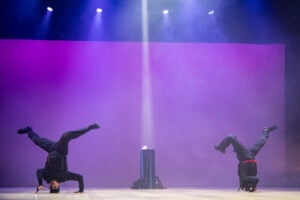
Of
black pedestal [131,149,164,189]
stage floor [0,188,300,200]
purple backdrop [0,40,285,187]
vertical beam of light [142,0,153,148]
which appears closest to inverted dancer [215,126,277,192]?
stage floor [0,188,300,200]

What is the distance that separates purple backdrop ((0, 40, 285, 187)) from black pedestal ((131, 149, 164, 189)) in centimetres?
144

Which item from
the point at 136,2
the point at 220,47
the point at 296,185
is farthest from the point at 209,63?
the point at 296,185

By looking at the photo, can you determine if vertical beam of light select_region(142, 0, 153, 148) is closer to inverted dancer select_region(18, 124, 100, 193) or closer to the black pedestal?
the black pedestal

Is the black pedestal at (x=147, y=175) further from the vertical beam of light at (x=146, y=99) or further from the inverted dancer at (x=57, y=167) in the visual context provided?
the inverted dancer at (x=57, y=167)

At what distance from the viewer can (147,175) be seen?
10.1 m

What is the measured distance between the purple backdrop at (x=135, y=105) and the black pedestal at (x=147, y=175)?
1.44 meters

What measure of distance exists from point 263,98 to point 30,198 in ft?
21.6

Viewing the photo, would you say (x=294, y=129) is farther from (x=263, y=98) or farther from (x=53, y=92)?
(x=53, y=92)

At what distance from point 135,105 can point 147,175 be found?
6.92 ft

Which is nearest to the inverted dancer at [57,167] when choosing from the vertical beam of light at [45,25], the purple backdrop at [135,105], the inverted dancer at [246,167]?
the inverted dancer at [246,167]

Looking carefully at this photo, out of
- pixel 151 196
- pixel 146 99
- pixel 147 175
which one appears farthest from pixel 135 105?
pixel 151 196

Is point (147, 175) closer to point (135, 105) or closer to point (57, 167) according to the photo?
point (135, 105)

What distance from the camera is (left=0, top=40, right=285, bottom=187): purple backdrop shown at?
37.6ft

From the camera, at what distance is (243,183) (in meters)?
8.92
